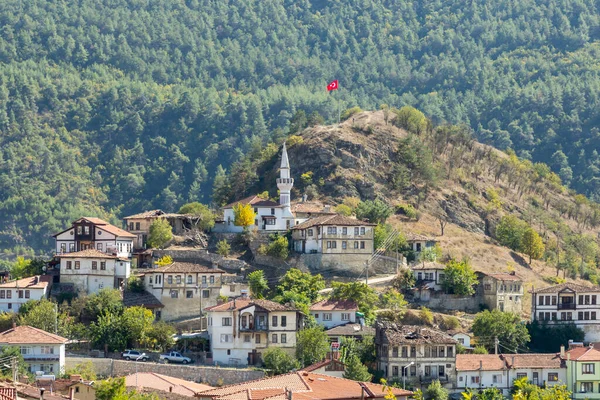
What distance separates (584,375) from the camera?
118125 mm

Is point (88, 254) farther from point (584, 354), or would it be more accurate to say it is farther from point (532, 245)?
point (532, 245)

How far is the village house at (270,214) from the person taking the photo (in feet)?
469

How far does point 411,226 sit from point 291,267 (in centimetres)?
2476

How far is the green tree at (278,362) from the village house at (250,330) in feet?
10.1

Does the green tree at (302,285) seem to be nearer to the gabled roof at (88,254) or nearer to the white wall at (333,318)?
the white wall at (333,318)

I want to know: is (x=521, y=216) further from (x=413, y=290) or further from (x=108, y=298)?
(x=108, y=298)

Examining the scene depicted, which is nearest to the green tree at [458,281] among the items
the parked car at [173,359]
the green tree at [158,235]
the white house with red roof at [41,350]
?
the green tree at [158,235]

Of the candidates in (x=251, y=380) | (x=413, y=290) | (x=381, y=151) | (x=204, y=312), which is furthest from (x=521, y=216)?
(x=251, y=380)

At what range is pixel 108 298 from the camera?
12331cm

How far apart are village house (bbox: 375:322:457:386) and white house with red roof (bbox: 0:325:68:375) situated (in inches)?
882

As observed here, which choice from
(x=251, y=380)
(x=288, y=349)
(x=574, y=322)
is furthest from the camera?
(x=574, y=322)

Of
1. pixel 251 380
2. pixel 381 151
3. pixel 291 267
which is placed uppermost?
pixel 381 151

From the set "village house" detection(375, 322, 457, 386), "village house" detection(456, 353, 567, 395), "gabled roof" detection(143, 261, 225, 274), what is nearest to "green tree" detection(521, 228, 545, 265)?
"village house" detection(456, 353, 567, 395)

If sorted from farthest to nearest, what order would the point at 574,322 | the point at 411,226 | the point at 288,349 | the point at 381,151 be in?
1. the point at 381,151
2. the point at 411,226
3. the point at 574,322
4. the point at 288,349
